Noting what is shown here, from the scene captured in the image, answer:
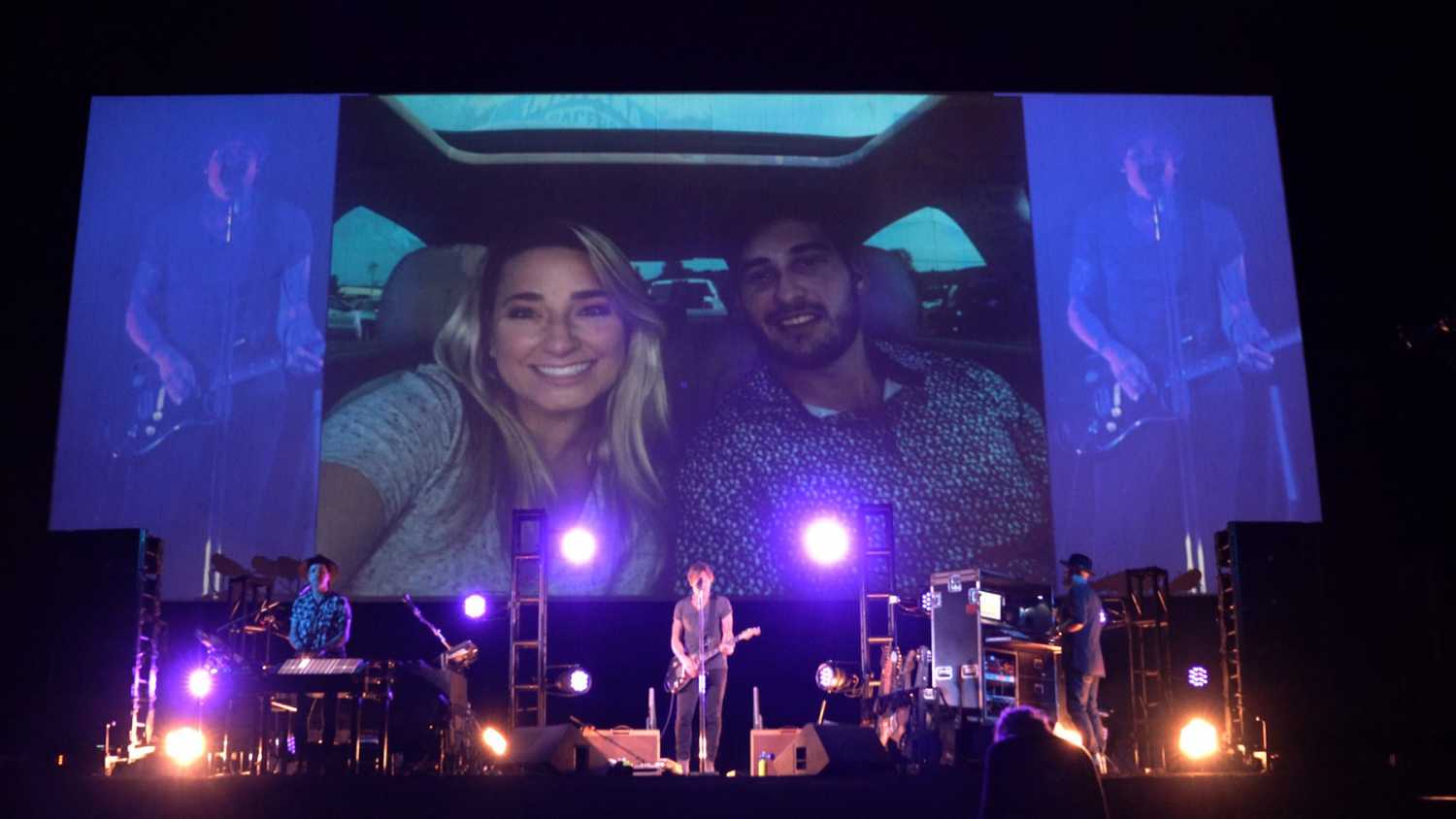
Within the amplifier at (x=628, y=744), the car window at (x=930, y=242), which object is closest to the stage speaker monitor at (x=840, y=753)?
the amplifier at (x=628, y=744)

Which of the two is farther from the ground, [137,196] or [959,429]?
[137,196]

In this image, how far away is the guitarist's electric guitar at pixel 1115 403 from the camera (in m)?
11.4

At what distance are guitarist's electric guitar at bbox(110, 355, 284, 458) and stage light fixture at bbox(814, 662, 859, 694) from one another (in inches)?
198

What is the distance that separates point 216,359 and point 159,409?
0.60 meters

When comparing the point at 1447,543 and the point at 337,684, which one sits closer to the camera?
the point at 337,684

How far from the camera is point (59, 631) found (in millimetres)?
8836

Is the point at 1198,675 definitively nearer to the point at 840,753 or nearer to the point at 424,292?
the point at 840,753

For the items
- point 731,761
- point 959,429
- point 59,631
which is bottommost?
point 731,761

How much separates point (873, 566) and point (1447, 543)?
4.68 meters

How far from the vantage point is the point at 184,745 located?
9.24 metres

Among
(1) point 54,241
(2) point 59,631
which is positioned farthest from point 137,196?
(2) point 59,631

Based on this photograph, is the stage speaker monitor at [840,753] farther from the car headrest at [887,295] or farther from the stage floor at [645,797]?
the car headrest at [887,295]

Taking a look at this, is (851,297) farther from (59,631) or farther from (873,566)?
(59,631)

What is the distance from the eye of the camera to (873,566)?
1142cm
